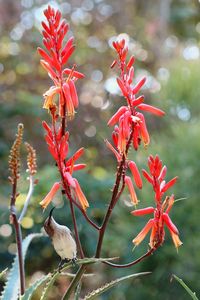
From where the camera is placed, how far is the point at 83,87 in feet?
15.3

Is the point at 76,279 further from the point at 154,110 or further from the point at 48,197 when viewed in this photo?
the point at 154,110

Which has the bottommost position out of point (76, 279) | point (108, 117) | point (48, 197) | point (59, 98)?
point (76, 279)

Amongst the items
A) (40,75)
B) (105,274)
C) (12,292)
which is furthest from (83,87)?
(12,292)

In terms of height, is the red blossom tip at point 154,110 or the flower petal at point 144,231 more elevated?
the red blossom tip at point 154,110

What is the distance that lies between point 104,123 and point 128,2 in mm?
1706

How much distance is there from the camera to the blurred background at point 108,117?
3123mm

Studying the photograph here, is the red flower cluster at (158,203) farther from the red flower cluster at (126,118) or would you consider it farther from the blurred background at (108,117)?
the blurred background at (108,117)

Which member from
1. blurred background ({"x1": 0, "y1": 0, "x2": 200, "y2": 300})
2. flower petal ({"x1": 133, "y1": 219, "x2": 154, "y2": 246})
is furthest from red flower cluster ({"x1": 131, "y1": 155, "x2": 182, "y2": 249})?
blurred background ({"x1": 0, "y1": 0, "x2": 200, "y2": 300})

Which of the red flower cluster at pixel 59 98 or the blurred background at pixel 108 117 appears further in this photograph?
the blurred background at pixel 108 117

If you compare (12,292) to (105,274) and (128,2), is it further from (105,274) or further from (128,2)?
(128,2)

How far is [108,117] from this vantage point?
14.9ft

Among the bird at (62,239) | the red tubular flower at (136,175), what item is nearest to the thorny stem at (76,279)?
the bird at (62,239)

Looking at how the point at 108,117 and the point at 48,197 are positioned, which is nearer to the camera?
the point at 48,197

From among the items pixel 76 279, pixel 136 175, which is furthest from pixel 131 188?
pixel 76 279
